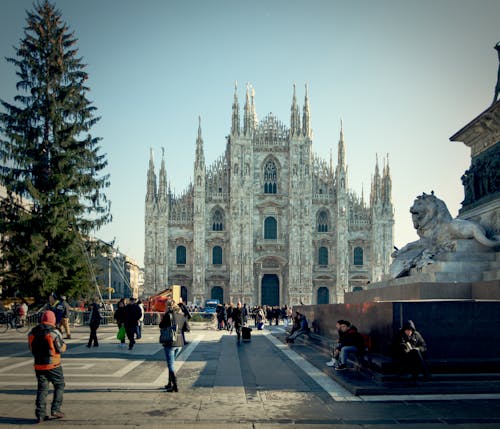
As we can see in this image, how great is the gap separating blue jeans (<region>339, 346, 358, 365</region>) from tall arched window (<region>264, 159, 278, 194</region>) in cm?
4144

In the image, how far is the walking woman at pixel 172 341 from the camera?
876 cm

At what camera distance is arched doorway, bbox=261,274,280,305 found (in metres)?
51.3

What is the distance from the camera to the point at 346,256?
50.0 meters

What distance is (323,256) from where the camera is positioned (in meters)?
51.3

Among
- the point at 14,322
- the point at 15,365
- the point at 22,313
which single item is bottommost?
the point at 15,365

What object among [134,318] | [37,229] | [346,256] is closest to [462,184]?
[134,318]

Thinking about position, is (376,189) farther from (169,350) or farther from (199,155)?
(169,350)

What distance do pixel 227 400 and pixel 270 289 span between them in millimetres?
43643

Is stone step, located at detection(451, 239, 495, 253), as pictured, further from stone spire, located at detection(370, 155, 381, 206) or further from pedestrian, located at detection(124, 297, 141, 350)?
stone spire, located at detection(370, 155, 381, 206)

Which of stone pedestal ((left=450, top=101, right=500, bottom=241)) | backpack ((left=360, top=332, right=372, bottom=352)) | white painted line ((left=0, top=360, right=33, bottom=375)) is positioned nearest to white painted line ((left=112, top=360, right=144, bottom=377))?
white painted line ((left=0, top=360, right=33, bottom=375))


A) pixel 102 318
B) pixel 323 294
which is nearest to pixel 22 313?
pixel 102 318

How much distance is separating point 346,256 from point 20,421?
44.7 meters

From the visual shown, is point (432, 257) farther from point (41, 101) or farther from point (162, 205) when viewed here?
point (162, 205)

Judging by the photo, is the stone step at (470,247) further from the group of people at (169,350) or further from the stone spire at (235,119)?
the stone spire at (235,119)
